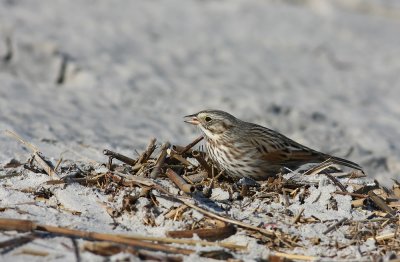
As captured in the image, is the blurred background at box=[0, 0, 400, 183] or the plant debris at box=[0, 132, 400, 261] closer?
the plant debris at box=[0, 132, 400, 261]

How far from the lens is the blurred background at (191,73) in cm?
847

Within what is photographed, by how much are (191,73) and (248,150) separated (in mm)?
5236

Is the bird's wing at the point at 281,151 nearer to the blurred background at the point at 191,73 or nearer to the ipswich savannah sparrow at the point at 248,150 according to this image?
the ipswich savannah sparrow at the point at 248,150

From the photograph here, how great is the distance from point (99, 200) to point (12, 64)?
5726mm

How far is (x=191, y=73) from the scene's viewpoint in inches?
431

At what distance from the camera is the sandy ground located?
8.45 m

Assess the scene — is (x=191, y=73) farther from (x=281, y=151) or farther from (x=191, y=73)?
(x=281, y=151)

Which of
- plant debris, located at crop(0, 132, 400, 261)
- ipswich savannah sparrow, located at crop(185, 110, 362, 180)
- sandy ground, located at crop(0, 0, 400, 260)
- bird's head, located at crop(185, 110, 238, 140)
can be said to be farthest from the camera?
sandy ground, located at crop(0, 0, 400, 260)

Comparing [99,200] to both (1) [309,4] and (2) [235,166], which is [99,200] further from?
(1) [309,4]

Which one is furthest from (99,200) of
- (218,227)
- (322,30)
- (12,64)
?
(322,30)

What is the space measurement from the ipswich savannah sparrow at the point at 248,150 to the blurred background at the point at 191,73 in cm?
96

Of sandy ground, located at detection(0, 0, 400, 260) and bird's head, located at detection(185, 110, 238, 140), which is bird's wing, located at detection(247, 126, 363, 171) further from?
sandy ground, located at detection(0, 0, 400, 260)

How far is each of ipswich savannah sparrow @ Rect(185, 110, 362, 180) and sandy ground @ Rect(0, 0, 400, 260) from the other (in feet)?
2.89

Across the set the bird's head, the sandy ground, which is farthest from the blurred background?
the bird's head
